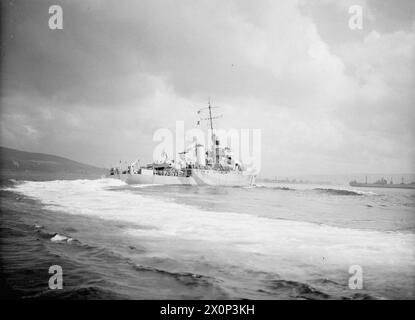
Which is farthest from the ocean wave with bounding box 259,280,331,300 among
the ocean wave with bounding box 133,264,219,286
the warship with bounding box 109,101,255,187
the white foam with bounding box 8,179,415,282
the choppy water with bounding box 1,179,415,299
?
the warship with bounding box 109,101,255,187

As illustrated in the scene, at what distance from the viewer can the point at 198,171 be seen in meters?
63.3

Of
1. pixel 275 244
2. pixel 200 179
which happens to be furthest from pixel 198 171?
pixel 275 244

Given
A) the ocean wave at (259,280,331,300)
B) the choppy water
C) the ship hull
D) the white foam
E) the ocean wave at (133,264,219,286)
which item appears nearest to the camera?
the ocean wave at (259,280,331,300)

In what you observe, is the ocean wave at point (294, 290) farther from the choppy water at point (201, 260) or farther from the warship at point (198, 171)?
the warship at point (198, 171)

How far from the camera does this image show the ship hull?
5512 cm

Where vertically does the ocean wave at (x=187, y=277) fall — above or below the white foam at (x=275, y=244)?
above

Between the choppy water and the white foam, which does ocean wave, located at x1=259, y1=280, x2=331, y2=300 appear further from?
the white foam

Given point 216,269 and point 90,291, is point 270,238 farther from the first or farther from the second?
point 90,291

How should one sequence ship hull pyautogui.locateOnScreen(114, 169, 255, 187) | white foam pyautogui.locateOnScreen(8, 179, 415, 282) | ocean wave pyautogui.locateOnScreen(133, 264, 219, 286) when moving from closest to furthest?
1. ocean wave pyautogui.locateOnScreen(133, 264, 219, 286)
2. white foam pyautogui.locateOnScreen(8, 179, 415, 282)
3. ship hull pyautogui.locateOnScreen(114, 169, 255, 187)

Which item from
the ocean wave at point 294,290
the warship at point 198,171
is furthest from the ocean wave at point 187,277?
the warship at point 198,171

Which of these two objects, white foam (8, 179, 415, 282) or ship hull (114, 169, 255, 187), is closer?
white foam (8, 179, 415, 282)

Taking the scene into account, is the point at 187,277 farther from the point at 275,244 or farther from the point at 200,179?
the point at 200,179

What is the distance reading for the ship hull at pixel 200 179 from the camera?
5512cm
